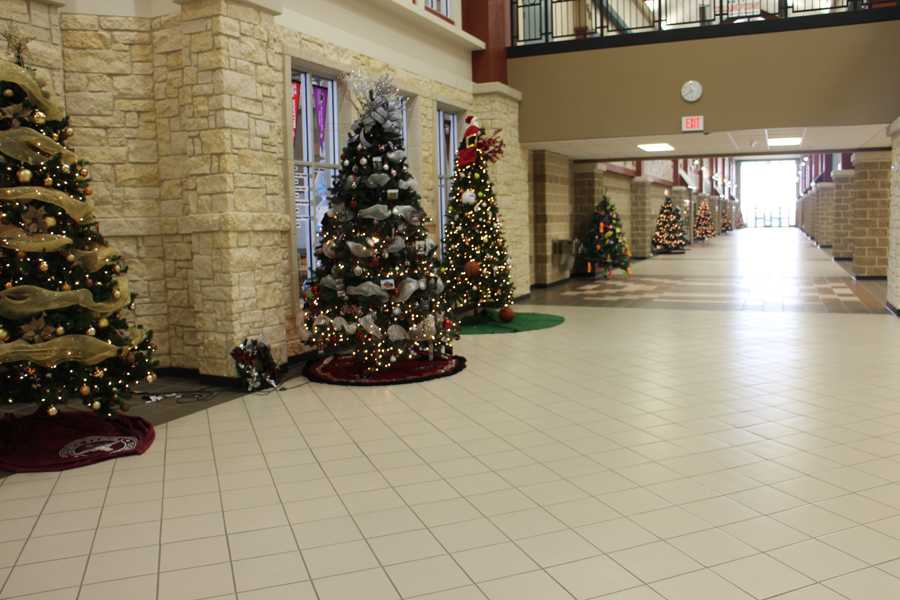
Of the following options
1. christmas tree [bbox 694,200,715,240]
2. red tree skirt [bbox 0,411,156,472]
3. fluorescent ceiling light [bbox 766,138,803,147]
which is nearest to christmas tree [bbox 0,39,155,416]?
red tree skirt [bbox 0,411,156,472]

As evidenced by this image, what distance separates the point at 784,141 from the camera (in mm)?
13641

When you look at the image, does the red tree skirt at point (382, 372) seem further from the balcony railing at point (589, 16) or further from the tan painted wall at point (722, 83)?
the balcony railing at point (589, 16)

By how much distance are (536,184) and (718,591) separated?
485 inches

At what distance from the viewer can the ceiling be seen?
12.0 meters

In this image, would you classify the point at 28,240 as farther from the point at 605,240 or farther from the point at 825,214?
the point at 825,214

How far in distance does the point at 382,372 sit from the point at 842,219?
693 inches

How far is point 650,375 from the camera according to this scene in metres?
7.33

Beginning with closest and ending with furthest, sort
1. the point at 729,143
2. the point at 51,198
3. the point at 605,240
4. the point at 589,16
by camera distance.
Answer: the point at 51,198 < the point at 729,143 < the point at 589,16 < the point at 605,240

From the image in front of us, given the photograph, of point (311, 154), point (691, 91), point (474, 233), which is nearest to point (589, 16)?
point (691, 91)

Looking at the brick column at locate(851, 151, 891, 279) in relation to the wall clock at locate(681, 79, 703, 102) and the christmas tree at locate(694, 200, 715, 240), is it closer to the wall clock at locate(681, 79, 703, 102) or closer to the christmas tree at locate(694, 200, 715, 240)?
the wall clock at locate(681, 79, 703, 102)

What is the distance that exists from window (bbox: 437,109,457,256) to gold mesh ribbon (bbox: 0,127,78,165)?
7.40m

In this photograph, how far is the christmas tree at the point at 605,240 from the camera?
17125 millimetres

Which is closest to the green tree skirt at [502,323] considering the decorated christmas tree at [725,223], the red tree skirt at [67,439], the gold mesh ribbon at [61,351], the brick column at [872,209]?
the red tree skirt at [67,439]

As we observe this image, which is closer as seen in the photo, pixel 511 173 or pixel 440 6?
pixel 440 6
